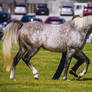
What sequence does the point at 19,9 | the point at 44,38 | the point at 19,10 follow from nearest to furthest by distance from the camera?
the point at 44,38, the point at 19,9, the point at 19,10

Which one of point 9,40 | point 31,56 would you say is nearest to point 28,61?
point 31,56

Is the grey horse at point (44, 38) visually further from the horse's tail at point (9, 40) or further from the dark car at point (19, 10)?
the dark car at point (19, 10)

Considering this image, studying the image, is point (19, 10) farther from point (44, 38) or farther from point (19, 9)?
point (44, 38)

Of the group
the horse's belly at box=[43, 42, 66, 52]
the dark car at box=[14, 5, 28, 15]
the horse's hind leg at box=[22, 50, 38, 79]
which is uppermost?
the horse's belly at box=[43, 42, 66, 52]

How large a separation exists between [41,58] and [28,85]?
894 cm

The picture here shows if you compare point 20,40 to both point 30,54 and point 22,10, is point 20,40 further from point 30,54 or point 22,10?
point 22,10

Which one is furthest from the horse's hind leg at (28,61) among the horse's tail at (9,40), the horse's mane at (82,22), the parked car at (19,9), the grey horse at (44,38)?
the parked car at (19,9)

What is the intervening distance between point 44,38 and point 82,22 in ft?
3.65

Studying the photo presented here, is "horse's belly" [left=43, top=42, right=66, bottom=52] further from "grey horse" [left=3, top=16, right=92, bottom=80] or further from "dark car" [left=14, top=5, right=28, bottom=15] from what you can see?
"dark car" [left=14, top=5, right=28, bottom=15]

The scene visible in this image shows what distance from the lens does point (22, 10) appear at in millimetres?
70000

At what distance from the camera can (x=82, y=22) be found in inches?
536

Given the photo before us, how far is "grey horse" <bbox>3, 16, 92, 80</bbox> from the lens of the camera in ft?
44.2

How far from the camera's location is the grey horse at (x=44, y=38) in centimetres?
1347

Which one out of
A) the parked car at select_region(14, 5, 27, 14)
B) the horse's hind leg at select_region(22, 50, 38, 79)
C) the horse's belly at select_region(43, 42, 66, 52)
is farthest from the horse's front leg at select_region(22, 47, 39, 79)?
the parked car at select_region(14, 5, 27, 14)
